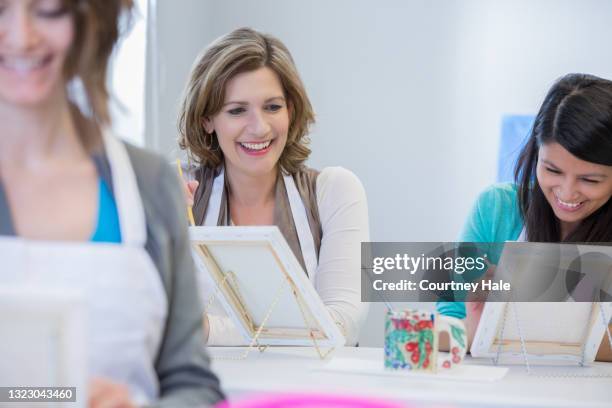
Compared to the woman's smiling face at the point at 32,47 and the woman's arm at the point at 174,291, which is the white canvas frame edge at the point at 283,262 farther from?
the woman's smiling face at the point at 32,47

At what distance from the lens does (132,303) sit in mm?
979

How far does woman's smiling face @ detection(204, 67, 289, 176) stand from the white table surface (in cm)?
74

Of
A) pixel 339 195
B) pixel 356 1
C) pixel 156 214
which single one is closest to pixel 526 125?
pixel 356 1

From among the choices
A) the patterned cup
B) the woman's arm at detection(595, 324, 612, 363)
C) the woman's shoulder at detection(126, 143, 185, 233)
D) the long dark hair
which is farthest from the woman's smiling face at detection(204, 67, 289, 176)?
the woman's shoulder at detection(126, 143, 185, 233)

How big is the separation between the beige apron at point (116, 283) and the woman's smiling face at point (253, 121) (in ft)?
5.28

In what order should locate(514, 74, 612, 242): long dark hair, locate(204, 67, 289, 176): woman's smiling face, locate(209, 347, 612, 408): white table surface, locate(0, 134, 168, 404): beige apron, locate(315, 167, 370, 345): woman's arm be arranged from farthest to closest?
locate(204, 67, 289, 176): woman's smiling face → locate(315, 167, 370, 345): woman's arm → locate(514, 74, 612, 242): long dark hair → locate(209, 347, 612, 408): white table surface → locate(0, 134, 168, 404): beige apron

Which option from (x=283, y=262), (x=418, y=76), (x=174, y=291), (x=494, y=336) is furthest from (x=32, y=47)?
(x=418, y=76)

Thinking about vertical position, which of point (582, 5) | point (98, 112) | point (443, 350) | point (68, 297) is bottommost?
point (443, 350)

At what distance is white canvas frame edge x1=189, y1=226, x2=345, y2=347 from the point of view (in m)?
1.94

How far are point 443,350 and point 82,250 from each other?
Answer: 4.08 ft

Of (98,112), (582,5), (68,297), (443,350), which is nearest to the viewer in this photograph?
(68,297)

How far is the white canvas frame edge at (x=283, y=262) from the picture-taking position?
6.36ft

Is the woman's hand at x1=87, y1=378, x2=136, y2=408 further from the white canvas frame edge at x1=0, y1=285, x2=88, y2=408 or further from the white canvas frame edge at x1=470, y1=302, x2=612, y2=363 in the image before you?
the white canvas frame edge at x1=470, y1=302, x2=612, y2=363

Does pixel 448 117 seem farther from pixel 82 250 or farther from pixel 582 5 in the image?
pixel 82 250
